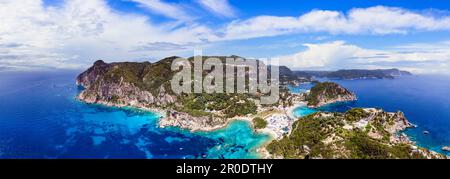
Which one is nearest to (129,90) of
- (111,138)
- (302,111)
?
(111,138)

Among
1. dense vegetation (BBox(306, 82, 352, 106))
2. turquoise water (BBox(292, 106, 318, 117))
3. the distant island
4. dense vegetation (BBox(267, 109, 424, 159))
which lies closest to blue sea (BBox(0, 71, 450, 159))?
turquoise water (BBox(292, 106, 318, 117))

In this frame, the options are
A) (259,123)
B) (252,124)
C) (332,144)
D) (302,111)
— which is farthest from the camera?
(302,111)

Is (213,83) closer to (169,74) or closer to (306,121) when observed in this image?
(169,74)

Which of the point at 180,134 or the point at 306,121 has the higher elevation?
the point at 306,121

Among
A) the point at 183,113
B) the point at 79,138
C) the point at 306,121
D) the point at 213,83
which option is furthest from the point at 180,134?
the point at 213,83

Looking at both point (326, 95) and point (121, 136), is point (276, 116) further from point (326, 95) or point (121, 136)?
Result: point (326, 95)

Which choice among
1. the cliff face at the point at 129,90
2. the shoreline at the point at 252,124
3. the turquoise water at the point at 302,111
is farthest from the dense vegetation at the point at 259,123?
the cliff face at the point at 129,90

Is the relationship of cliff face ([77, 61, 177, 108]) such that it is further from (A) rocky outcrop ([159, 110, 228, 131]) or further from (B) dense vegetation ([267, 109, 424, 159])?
(B) dense vegetation ([267, 109, 424, 159])
